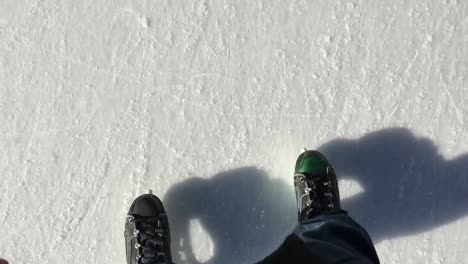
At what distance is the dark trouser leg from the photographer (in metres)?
1.24

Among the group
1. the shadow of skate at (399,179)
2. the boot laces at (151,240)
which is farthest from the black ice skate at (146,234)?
the shadow of skate at (399,179)

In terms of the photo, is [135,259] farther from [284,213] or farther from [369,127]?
[369,127]

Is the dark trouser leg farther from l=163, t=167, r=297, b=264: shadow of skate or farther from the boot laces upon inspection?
the boot laces

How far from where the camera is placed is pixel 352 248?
1.30 meters

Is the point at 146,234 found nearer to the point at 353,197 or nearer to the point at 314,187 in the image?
the point at 314,187

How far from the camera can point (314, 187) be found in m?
1.51

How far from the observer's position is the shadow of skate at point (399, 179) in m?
1.56

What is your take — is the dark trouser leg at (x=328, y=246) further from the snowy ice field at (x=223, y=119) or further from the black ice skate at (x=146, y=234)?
the black ice skate at (x=146, y=234)

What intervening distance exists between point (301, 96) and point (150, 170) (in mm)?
462

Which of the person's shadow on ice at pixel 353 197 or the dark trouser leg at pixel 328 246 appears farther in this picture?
the person's shadow on ice at pixel 353 197

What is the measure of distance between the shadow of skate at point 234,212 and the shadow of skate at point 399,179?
0.18 meters

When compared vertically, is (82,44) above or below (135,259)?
above

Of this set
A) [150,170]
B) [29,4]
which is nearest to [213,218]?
[150,170]

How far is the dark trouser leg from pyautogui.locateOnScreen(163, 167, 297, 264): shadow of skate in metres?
0.17
